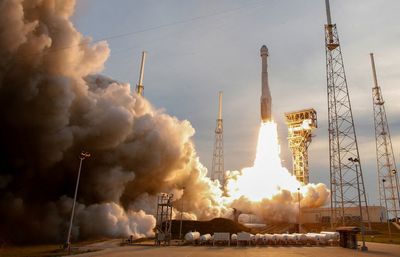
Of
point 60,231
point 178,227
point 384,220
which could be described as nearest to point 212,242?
point 178,227

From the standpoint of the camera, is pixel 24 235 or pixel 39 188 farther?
pixel 39 188

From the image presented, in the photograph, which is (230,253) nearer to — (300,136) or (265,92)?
(265,92)

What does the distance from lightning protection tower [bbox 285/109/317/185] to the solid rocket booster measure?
2108 centimetres

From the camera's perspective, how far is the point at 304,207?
286 feet

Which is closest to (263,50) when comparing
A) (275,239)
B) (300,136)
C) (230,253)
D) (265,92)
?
(265,92)

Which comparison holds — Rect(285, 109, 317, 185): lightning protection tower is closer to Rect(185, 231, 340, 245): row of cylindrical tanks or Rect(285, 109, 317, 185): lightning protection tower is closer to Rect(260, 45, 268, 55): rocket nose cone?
Rect(260, 45, 268, 55): rocket nose cone

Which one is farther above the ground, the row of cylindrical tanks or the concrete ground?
Answer: the row of cylindrical tanks

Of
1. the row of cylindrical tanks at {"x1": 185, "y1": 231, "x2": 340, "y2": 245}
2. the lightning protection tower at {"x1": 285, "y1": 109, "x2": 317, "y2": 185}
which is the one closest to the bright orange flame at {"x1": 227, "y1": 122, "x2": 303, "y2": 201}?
the lightning protection tower at {"x1": 285, "y1": 109, "x2": 317, "y2": 185}

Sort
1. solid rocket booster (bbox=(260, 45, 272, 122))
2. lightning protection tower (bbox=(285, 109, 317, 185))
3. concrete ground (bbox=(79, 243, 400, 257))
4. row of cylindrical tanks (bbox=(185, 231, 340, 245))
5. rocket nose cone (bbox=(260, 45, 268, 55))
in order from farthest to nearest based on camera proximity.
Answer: lightning protection tower (bbox=(285, 109, 317, 185)) < rocket nose cone (bbox=(260, 45, 268, 55)) < solid rocket booster (bbox=(260, 45, 272, 122)) < row of cylindrical tanks (bbox=(185, 231, 340, 245)) < concrete ground (bbox=(79, 243, 400, 257))

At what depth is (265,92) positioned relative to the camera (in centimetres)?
8031

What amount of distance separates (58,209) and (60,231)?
128 inches

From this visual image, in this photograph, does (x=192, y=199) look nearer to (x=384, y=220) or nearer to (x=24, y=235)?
(x=24, y=235)

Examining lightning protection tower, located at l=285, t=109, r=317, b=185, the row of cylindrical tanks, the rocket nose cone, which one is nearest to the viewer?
the row of cylindrical tanks

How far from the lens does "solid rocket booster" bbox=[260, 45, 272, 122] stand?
7850 centimetres
